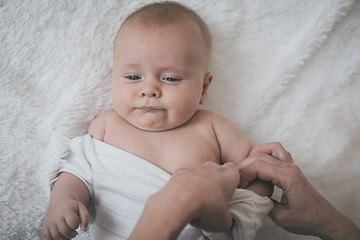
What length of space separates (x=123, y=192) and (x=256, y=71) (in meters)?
0.77

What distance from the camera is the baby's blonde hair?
110 centimetres

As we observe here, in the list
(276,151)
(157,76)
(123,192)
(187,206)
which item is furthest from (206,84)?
(187,206)

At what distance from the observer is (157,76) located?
1.08m

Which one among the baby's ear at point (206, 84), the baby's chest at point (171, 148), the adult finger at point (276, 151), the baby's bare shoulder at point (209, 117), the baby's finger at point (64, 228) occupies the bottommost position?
the baby's finger at point (64, 228)

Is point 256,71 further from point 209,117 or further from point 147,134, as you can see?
point 147,134

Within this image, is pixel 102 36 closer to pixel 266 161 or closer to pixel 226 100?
pixel 226 100

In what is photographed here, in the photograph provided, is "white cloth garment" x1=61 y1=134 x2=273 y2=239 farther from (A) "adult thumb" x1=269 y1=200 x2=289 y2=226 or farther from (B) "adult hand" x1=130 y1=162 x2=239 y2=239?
(B) "adult hand" x1=130 y1=162 x2=239 y2=239

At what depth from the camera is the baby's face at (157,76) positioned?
1.07 metres

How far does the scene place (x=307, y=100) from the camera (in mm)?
1323

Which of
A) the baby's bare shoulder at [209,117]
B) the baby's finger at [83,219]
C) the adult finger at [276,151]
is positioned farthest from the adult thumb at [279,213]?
the baby's finger at [83,219]

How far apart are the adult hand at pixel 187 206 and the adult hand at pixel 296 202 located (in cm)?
22

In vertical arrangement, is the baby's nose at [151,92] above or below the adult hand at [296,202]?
above

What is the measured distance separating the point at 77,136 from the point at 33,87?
25cm

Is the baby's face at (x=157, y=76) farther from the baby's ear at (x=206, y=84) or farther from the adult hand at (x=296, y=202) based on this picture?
the adult hand at (x=296, y=202)
